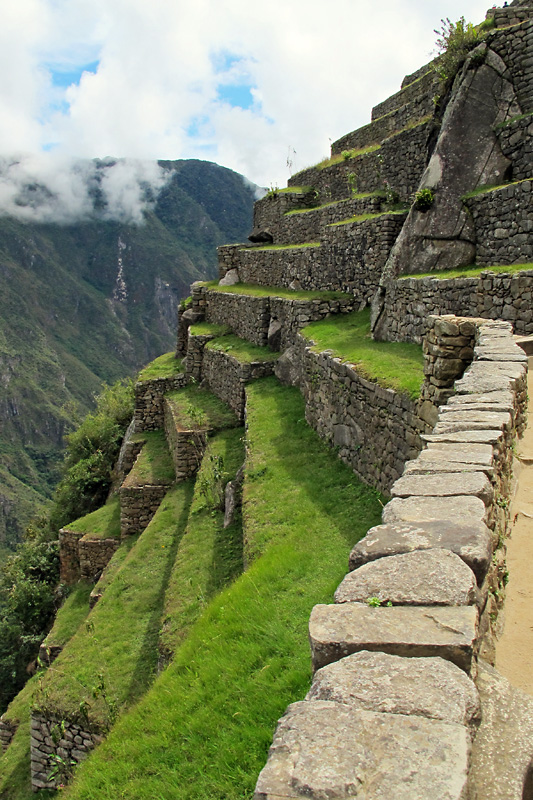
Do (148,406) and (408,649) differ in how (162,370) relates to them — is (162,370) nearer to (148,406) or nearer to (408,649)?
(148,406)

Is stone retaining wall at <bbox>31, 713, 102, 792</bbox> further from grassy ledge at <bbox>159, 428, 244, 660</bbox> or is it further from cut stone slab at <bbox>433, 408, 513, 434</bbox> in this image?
cut stone slab at <bbox>433, 408, 513, 434</bbox>

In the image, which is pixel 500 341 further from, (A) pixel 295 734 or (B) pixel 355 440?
(A) pixel 295 734

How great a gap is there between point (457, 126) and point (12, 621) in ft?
57.1

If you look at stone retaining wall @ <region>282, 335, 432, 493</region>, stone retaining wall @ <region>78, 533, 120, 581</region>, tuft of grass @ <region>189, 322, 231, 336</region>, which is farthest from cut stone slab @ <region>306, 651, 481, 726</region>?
tuft of grass @ <region>189, 322, 231, 336</region>

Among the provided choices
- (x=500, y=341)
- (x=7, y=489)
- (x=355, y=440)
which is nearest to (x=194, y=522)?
(x=355, y=440)

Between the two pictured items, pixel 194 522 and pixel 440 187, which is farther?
pixel 440 187

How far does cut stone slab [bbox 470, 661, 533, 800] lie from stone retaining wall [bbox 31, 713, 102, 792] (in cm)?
728

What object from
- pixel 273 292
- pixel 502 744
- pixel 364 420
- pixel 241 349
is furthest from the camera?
pixel 273 292

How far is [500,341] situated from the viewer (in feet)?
21.7

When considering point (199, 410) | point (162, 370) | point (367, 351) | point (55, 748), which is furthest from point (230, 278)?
point (55, 748)

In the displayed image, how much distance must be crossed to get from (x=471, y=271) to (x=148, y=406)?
12.4m

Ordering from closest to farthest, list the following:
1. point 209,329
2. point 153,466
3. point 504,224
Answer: point 504,224
point 153,466
point 209,329

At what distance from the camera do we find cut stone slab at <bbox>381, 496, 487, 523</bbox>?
10.1 feet

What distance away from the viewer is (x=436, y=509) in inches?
126
